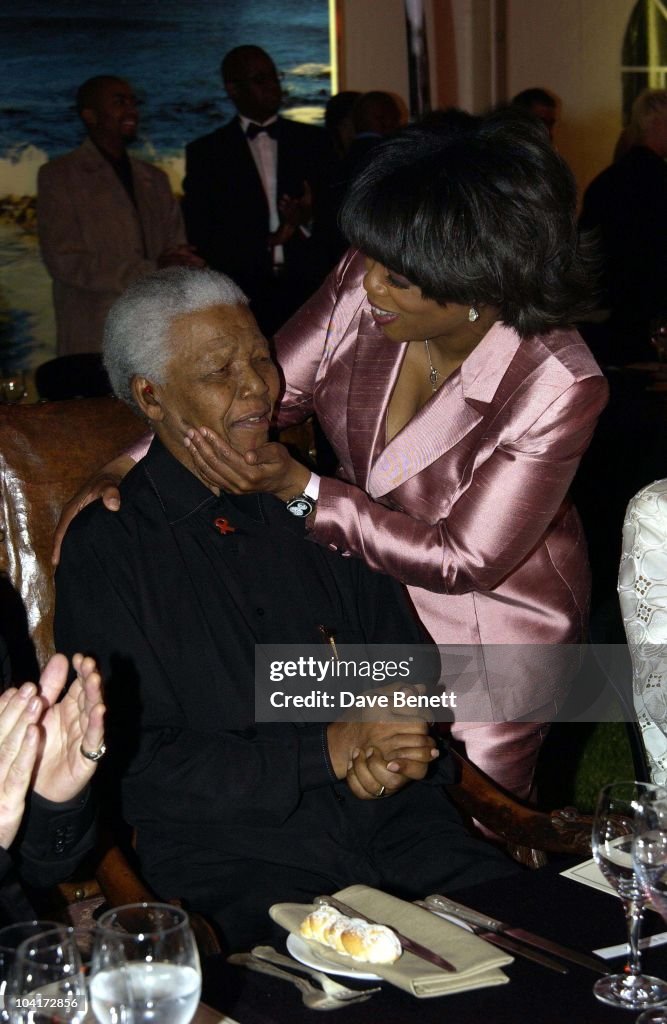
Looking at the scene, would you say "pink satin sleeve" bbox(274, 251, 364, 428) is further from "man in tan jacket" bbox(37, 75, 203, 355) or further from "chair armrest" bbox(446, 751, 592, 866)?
"man in tan jacket" bbox(37, 75, 203, 355)

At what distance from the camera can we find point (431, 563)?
2.20 metres

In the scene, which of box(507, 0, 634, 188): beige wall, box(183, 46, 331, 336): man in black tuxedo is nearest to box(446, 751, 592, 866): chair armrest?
box(183, 46, 331, 336): man in black tuxedo

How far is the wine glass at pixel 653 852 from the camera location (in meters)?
1.26

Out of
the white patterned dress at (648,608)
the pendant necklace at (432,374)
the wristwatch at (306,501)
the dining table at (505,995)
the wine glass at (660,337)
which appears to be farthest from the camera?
the wine glass at (660,337)

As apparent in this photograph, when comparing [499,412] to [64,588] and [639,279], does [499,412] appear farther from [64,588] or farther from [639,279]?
[639,279]

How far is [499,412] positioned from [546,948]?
1.12 meters

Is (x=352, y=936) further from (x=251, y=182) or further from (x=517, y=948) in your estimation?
(x=251, y=182)

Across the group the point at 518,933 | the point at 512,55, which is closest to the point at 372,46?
the point at 512,55

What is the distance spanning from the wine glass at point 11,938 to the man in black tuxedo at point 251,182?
4843 mm

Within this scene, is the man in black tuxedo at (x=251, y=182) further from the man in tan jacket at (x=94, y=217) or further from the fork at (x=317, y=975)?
the fork at (x=317, y=975)

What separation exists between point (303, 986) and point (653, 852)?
38cm

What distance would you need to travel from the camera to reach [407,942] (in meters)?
1.33

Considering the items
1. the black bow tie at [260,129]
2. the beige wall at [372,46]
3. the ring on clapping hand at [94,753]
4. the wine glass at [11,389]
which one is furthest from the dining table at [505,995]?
the beige wall at [372,46]
